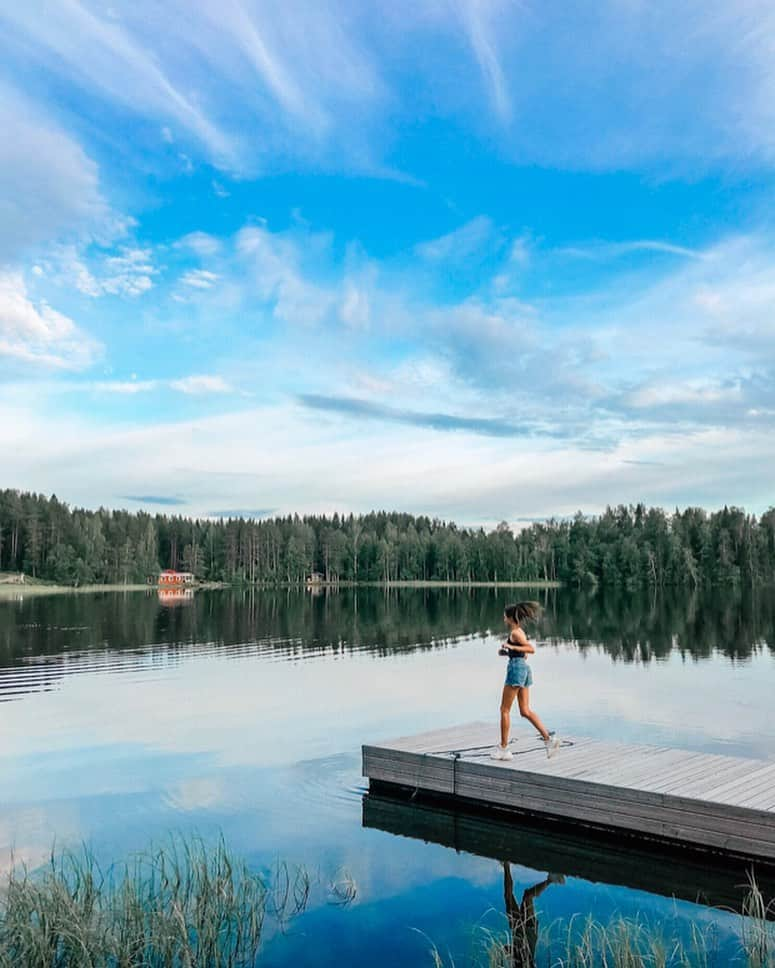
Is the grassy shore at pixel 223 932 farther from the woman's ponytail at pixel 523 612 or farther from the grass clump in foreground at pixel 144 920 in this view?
the woman's ponytail at pixel 523 612

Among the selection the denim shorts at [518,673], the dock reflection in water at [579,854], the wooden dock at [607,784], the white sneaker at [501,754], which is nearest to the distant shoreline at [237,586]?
the wooden dock at [607,784]

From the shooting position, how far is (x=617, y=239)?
3584cm

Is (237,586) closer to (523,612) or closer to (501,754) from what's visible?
(501,754)

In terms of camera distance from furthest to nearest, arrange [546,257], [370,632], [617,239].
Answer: [370,632] → [546,257] → [617,239]

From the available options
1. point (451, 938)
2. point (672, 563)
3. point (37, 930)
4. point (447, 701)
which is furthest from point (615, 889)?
point (672, 563)

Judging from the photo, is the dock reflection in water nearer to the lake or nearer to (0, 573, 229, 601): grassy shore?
the lake

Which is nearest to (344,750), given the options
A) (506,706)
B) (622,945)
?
(506,706)

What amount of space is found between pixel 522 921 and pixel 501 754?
3.62m

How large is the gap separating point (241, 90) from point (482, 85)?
7.78 metres

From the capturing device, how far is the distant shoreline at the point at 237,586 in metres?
108

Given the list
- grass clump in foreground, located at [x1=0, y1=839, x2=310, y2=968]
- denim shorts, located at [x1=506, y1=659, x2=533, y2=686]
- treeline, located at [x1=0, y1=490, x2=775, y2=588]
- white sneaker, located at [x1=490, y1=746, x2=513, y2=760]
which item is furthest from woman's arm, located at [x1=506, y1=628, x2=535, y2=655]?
treeline, located at [x1=0, y1=490, x2=775, y2=588]

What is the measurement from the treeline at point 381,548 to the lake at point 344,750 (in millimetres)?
97699

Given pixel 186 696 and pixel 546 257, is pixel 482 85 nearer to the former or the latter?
pixel 546 257

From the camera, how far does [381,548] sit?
550 feet
